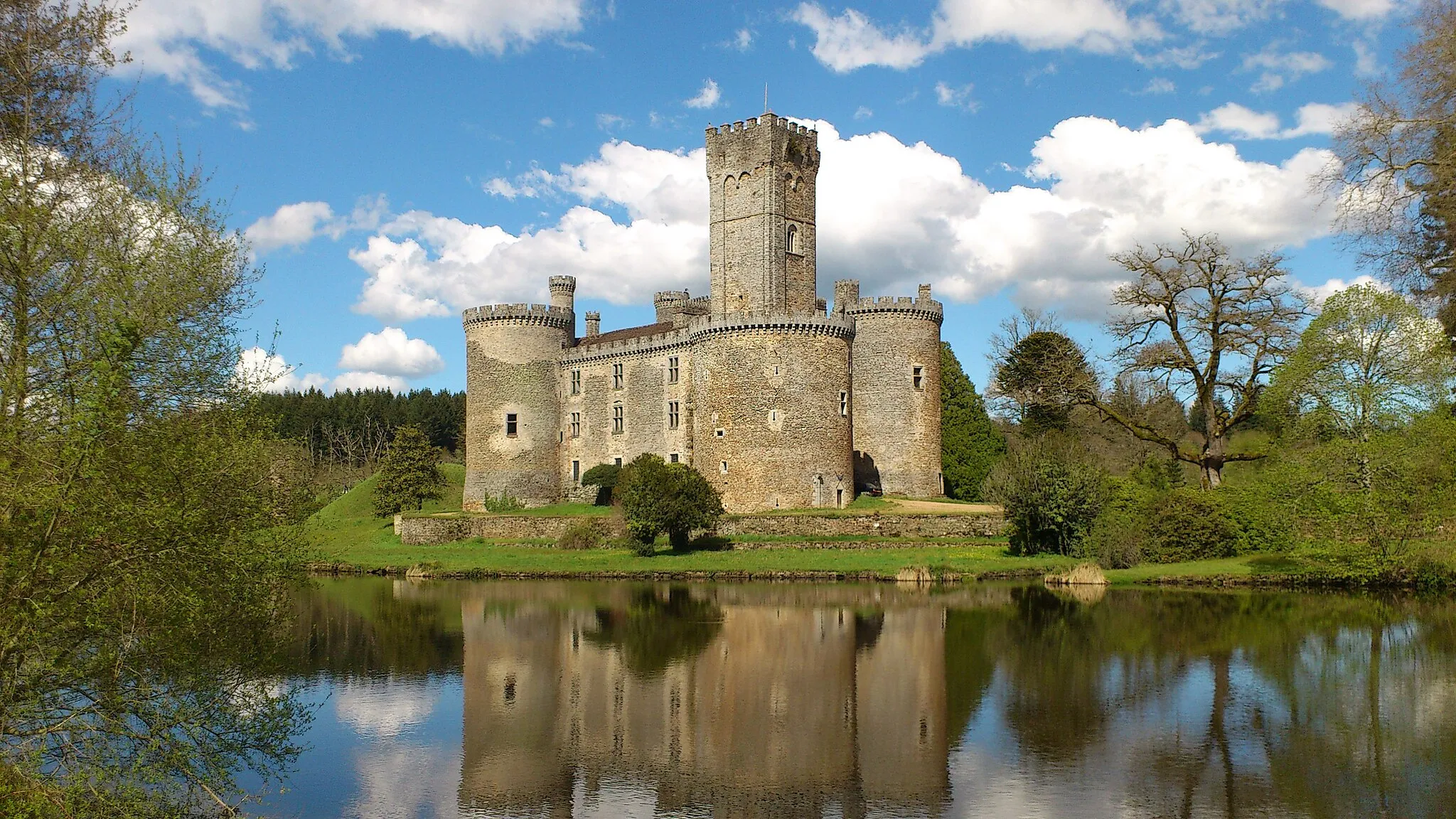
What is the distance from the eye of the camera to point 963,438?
4928cm

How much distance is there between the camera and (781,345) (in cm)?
4209

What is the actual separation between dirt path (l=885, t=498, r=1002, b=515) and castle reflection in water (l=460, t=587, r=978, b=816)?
1391 cm

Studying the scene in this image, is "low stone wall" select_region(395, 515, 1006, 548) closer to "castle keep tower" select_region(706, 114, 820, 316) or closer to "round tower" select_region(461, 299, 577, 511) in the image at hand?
"round tower" select_region(461, 299, 577, 511)

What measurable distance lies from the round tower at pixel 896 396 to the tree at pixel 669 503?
10668mm

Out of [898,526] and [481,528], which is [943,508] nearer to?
[898,526]

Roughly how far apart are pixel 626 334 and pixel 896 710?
37731 millimetres

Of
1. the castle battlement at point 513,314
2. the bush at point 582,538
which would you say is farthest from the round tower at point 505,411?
the bush at point 582,538

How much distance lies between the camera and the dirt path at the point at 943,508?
37.8 m

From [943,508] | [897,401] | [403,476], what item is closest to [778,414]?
[897,401]

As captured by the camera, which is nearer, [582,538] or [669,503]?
[669,503]

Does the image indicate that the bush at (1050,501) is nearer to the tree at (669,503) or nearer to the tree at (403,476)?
the tree at (669,503)

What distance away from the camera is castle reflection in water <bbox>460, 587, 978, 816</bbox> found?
469 inches

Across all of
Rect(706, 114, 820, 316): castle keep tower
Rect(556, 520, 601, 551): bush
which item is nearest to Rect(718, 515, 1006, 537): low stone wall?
Rect(556, 520, 601, 551): bush

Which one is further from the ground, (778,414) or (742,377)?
(742,377)
